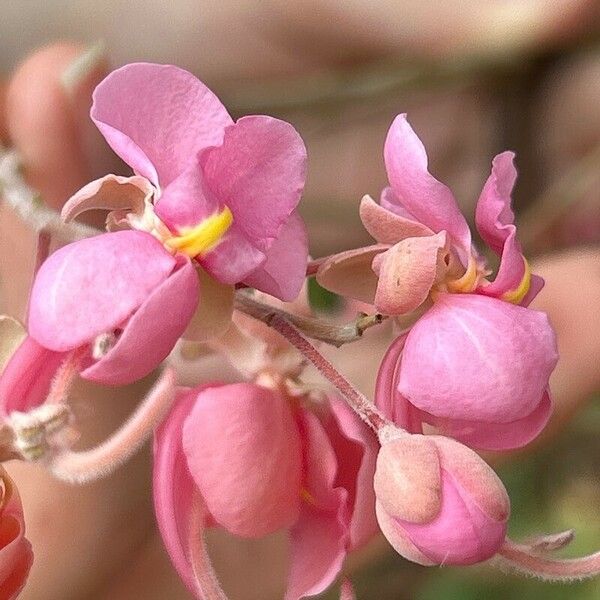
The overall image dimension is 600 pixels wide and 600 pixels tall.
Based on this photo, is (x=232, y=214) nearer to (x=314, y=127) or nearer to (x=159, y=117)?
(x=159, y=117)

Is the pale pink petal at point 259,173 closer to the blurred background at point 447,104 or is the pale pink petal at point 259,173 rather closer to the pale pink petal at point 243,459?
the pale pink petal at point 243,459

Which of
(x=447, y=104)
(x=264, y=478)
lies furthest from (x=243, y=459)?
(x=447, y=104)

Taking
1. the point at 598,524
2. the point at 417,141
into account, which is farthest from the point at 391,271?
the point at 598,524

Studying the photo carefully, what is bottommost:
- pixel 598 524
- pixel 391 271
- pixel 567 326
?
pixel 598 524

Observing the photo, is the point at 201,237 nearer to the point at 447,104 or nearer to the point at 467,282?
the point at 467,282

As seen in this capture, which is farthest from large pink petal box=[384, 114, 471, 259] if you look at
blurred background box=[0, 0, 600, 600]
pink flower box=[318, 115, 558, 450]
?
blurred background box=[0, 0, 600, 600]

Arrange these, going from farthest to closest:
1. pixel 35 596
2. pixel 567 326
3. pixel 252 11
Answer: pixel 252 11 < pixel 567 326 < pixel 35 596
